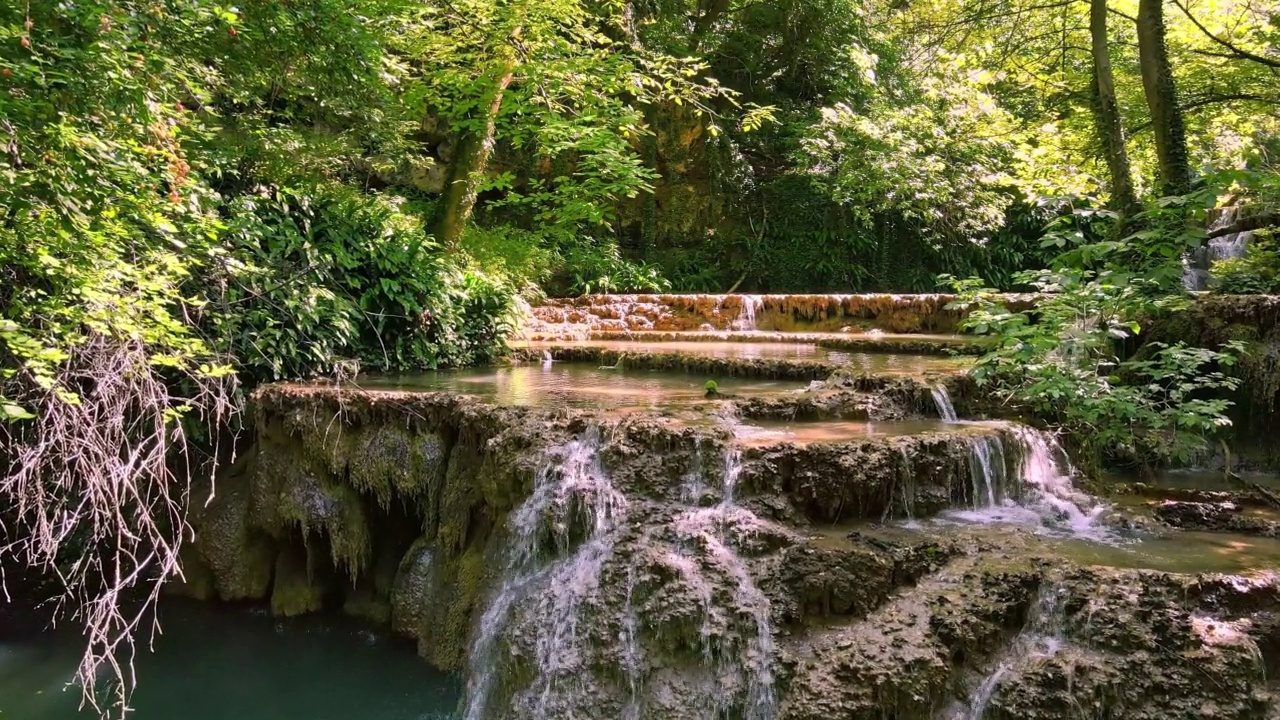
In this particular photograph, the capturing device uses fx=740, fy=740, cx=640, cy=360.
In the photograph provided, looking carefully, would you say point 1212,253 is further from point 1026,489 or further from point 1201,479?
point 1026,489

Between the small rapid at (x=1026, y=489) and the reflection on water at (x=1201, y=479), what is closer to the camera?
the small rapid at (x=1026, y=489)

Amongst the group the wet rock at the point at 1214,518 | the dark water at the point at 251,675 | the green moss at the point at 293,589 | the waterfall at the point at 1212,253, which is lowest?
the dark water at the point at 251,675

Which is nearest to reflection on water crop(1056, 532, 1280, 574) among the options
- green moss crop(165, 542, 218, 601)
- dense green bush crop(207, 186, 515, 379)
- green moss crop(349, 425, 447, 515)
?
green moss crop(349, 425, 447, 515)

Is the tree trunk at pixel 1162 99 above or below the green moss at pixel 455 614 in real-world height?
above

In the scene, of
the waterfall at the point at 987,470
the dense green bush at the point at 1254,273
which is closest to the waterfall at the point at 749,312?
the dense green bush at the point at 1254,273

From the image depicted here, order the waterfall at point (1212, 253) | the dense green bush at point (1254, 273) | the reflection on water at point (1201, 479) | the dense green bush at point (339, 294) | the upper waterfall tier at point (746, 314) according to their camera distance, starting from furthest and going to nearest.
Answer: the waterfall at point (1212, 253) < the upper waterfall tier at point (746, 314) < the dense green bush at point (1254, 273) < the dense green bush at point (339, 294) < the reflection on water at point (1201, 479)

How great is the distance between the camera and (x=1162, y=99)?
290 inches

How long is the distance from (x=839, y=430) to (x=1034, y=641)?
6.03ft

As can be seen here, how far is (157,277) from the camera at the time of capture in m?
4.37

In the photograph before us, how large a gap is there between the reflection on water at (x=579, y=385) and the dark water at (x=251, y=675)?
199 cm

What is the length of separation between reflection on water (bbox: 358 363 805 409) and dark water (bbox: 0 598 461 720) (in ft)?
6.52

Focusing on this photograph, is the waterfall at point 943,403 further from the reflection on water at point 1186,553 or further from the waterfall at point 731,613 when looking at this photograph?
the waterfall at point 731,613

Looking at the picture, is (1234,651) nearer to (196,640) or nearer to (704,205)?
(196,640)

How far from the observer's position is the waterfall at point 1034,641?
3451 mm
